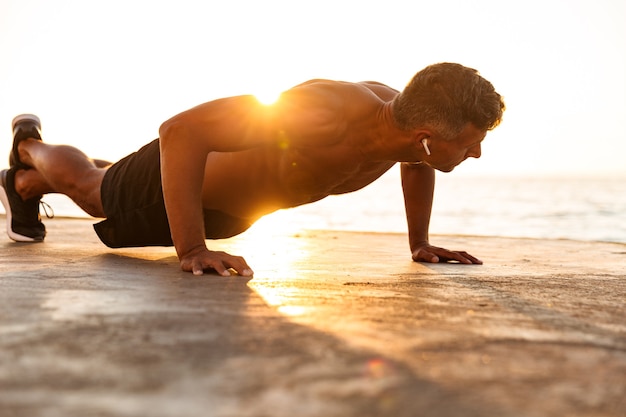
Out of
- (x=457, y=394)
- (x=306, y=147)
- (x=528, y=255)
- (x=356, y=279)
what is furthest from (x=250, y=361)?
(x=528, y=255)

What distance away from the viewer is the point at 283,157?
2998mm

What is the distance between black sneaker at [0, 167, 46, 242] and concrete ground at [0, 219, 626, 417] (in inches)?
57.8

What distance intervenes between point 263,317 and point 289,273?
1001 mm

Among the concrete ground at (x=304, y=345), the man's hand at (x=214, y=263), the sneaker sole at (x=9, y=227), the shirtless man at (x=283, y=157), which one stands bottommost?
the sneaker sole at (x=9, y=227)

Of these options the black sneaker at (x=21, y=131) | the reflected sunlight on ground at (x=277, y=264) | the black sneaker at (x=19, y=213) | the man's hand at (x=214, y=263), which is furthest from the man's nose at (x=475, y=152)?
the black sneaker at (x=21, y=131)

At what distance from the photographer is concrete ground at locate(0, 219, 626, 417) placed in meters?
1.01

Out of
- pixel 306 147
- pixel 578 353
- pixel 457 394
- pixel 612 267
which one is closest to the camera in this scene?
pixel 457 394

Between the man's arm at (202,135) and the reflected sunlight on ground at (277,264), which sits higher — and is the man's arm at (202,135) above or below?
above

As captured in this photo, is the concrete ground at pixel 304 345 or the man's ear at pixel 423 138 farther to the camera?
the man's ear at pixel 423 138

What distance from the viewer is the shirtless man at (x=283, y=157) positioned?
2.54 metres

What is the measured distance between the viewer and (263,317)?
61.2 inches

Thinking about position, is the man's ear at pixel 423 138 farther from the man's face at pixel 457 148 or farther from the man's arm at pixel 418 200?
the man's arm at pixel 418 200

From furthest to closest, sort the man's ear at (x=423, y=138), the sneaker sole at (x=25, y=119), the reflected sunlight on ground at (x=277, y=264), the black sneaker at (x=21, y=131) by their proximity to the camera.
→ the sneaker sole at (x=25, y=119)
the black sneaker at (x=21, y=131)
the man's ear at (x=423, y=138)
the reflected sunlight on ground at (x=277, y=264)

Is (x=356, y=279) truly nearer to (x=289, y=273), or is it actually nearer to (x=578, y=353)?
(x=289, y=273)
